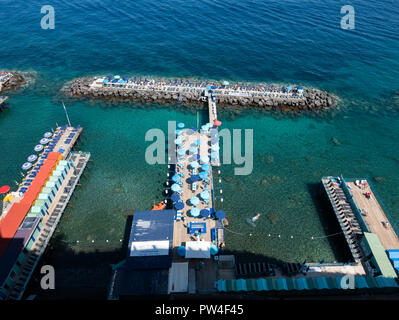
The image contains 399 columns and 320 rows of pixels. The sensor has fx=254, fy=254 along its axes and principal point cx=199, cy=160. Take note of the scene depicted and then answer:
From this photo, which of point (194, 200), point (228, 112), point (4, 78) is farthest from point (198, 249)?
point (4, 78)

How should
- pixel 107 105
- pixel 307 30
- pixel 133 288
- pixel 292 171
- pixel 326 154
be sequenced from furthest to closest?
pixel 307 30
pixel 107 105
pixel 326 154
pixel 292 171
pixel 133 288

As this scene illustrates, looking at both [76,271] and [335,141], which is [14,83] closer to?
[76,271]

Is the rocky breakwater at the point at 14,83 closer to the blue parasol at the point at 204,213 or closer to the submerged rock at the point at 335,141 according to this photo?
the blue parasol at the point at 204,213

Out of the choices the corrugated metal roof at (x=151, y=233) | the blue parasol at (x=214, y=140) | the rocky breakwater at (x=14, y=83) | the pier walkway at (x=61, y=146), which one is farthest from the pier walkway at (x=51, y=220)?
the rocky breakwater at (x=14, y=83)

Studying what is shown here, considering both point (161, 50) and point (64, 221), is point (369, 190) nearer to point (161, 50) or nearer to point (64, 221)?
point (64, 221)

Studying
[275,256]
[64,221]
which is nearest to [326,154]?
[275,256]
